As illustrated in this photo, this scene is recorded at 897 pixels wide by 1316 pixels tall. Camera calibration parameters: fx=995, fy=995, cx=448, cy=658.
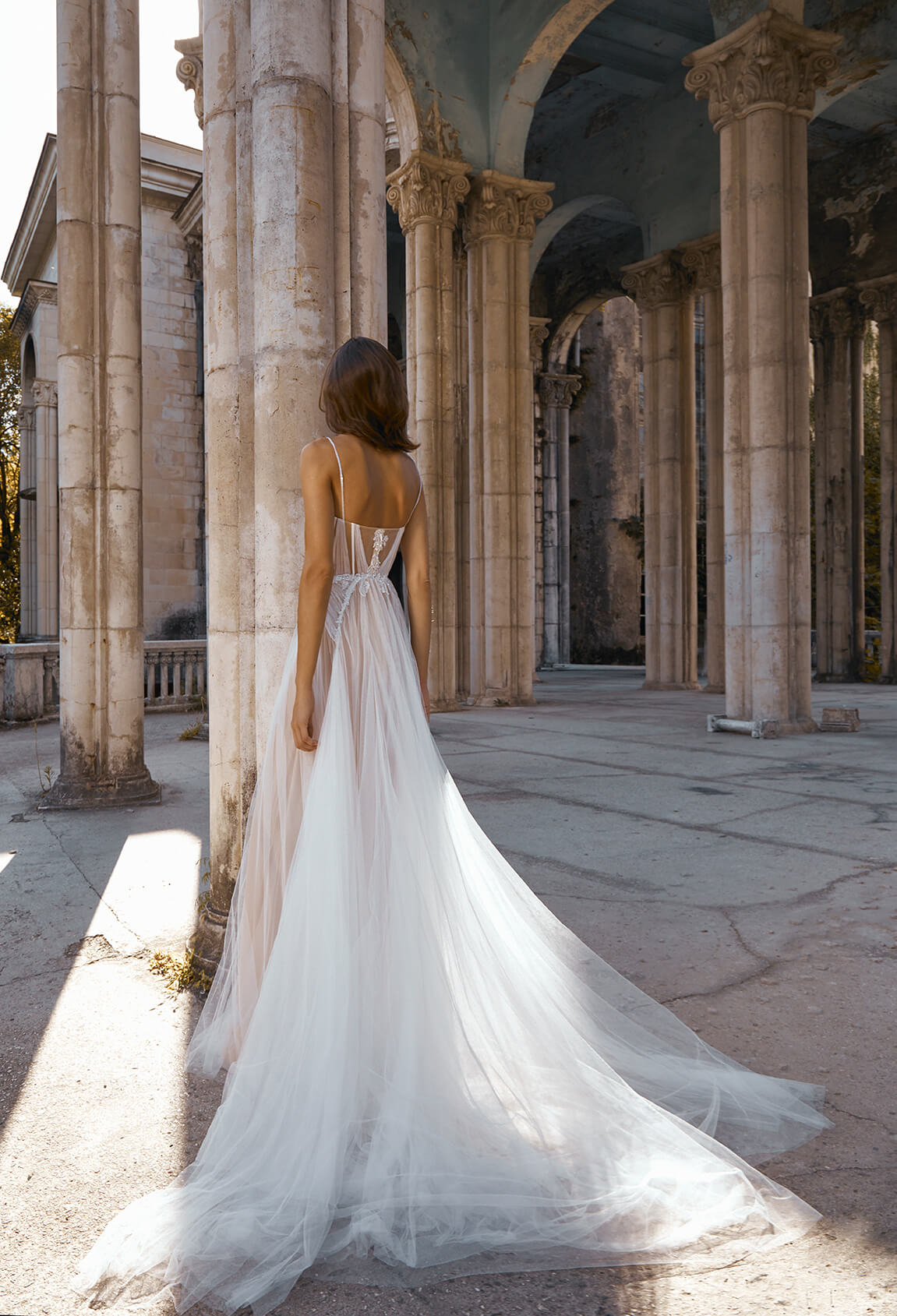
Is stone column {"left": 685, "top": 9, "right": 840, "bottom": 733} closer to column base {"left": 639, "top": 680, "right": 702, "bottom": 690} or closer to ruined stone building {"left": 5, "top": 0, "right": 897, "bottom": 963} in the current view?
ruined stone building {"left": 5, "top": 0, "right": 897, "bottom": 963}

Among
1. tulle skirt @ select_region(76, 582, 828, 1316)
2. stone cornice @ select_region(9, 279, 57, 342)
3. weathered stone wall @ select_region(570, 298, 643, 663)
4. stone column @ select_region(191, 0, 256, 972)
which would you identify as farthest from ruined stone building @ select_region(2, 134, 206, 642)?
tulle skirt @ select_region(76, 582, 828, 1316)

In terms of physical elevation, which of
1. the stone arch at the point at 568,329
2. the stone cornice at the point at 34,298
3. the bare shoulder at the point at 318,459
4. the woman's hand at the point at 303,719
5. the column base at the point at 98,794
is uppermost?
the stone cornice at the point at 34,298

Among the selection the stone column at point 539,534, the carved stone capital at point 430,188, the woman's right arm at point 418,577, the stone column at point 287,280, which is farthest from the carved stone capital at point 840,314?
the woman's right arm at point 418,577

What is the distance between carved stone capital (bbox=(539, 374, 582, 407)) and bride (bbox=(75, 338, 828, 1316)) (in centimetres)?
2410

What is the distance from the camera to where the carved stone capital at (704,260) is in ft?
56.4

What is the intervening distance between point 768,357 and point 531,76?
6.54m

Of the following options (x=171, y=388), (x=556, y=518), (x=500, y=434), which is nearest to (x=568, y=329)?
(x=556, y=518)

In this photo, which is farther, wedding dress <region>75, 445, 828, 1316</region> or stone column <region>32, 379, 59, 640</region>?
stone column <region>32, 379, 59, 640</region>

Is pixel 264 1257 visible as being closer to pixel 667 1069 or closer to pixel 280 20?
pixel 667 1069

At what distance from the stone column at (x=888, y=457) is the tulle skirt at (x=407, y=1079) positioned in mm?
18040

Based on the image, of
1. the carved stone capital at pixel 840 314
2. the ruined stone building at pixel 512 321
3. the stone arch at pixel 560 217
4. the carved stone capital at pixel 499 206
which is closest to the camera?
the ruined stone building at pixel 512 321

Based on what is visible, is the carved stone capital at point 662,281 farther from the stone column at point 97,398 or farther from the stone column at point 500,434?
the stone column at point 97,398

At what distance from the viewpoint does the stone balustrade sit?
12539 millimetres

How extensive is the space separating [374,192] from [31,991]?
320cm
